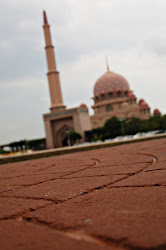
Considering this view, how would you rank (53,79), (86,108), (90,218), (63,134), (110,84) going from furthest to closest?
(110,84), (86,108), (63,134), (53,79), (90,218)

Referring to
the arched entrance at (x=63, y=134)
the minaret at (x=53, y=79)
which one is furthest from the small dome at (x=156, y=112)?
the minaret at (x=53, y=79)

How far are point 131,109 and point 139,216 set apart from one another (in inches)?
1322

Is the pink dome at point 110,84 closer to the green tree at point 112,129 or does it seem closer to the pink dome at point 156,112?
the pink dome at point 156,112

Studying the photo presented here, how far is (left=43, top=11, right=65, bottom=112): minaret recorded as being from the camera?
1173 inches

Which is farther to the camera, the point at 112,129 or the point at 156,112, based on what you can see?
the point at 156,112

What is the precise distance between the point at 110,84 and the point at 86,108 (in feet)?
18.1

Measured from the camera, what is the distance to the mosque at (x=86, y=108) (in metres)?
30.0

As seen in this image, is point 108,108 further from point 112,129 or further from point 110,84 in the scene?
point 112,129

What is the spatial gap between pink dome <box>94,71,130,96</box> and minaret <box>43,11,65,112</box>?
7.86m

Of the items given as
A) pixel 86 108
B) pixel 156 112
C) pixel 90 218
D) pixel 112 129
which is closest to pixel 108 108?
pixel 86 108

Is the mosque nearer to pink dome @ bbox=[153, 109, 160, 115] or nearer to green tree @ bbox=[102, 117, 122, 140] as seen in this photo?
pink dome @ bbox=[153, 109, 160, 115]

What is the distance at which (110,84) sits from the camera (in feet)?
118

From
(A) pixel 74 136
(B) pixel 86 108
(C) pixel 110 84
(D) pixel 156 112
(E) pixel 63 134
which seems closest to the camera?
(A) pixel 74 136

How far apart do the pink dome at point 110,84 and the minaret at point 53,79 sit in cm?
786
